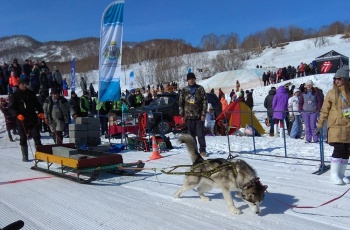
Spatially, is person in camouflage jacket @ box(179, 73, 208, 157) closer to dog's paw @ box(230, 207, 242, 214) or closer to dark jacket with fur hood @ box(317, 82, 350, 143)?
dark jacket with fur hood @ box(317, 82, 350, 143)

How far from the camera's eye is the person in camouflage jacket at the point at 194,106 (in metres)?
7.82

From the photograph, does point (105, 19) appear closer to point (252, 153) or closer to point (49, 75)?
point (252, 153)

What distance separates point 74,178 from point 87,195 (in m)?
0.87

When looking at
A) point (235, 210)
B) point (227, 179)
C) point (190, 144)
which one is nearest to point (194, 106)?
point (190, 144)

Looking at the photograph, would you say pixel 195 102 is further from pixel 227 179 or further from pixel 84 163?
pixel 227 179

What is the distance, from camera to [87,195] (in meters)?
5.40

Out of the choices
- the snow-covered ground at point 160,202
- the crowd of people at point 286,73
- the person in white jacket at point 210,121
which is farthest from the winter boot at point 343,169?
the crowd of people at point 286,73

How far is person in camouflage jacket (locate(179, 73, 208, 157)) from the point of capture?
782 cm

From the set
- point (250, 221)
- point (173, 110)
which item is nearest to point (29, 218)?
point (250, 221)

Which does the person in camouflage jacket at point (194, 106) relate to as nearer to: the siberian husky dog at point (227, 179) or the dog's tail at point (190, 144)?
the dog's tail at point (190, 144)

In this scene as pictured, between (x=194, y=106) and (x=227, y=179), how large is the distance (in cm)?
363

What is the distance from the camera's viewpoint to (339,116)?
5.16 metres

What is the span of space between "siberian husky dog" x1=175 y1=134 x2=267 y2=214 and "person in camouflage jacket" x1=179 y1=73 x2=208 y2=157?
3.04 metres

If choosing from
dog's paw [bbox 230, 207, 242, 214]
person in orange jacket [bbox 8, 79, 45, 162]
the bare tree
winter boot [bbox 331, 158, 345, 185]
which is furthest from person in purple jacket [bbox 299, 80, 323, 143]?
the bare tree
